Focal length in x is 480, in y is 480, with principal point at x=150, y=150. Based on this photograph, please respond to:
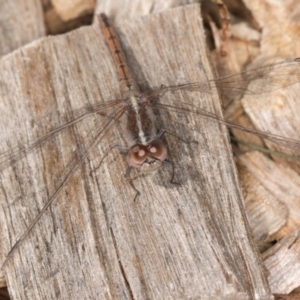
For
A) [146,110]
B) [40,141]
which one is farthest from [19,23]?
[146,110]

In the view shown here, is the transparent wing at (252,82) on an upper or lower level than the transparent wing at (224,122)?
upper

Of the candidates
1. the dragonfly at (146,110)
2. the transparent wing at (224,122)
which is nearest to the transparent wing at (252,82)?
the dragonfly at (146,110)

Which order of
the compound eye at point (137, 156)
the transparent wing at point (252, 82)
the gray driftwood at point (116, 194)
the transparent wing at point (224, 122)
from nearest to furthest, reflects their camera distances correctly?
the gray driftwood at point (116, 194) → the compound eye at point (137, 156) → the transparent wing at point (224, 122) → the transparent wing at point (252, 82)

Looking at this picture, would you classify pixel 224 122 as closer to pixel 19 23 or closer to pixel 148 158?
pixel 148 158

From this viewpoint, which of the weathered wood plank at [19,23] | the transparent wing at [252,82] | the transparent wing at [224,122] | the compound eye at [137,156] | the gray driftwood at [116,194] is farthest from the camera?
the weathered wood plank at [19,23]

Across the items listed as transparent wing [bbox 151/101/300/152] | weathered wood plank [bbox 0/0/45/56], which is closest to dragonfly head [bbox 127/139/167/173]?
transparent wing [bbox 151/101/300/152]

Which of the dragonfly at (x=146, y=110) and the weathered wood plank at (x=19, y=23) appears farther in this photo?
the weathered wood plank at (x=19, y=23)

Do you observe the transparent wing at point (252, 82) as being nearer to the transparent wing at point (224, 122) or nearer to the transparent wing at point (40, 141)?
the transparent wing at point (224, 122)

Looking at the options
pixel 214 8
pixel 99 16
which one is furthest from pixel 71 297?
pixel 214 8
